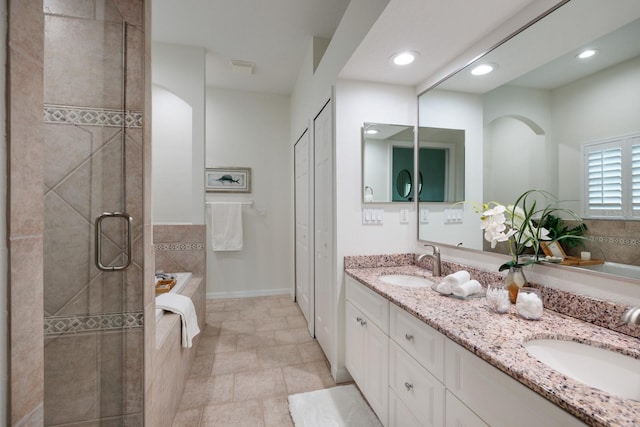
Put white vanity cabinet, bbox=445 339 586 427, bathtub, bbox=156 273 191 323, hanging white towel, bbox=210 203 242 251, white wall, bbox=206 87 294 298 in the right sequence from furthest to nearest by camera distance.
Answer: white wall, bbox=206 87 294 298 < hanging white towel, bbox=210 203 242 251 < bathtub, bbox=156 273 191 323 < white vanity cabinet, bbox=445 339 586 427

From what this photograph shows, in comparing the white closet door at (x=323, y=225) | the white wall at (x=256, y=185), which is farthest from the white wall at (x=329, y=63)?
the white wall at (x=256, y=185)

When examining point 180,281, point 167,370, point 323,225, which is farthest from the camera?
point 180,281

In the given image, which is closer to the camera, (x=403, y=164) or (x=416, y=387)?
(x=416, y=387)

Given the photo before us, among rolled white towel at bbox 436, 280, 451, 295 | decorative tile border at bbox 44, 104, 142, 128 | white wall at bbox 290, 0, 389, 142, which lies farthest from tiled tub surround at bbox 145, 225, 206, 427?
white wall at bbox 290, 0, 389, 142

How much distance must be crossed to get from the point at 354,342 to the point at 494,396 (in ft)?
3.81

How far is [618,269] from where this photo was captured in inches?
40.3

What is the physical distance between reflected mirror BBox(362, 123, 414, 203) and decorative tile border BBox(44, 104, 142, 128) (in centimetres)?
141

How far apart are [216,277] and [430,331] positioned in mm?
3354

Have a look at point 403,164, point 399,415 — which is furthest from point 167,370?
point 403,164

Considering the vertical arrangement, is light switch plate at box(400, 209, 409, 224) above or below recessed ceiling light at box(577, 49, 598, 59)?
below

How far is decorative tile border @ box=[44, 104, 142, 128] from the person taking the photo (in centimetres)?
103

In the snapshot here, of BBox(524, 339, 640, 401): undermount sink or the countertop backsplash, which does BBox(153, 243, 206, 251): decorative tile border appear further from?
BBox(524, 339, 640, 401): undermount sink

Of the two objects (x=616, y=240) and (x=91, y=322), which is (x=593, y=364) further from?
(x=91, y=322)

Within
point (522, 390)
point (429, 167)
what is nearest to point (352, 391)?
point (522, 390)
